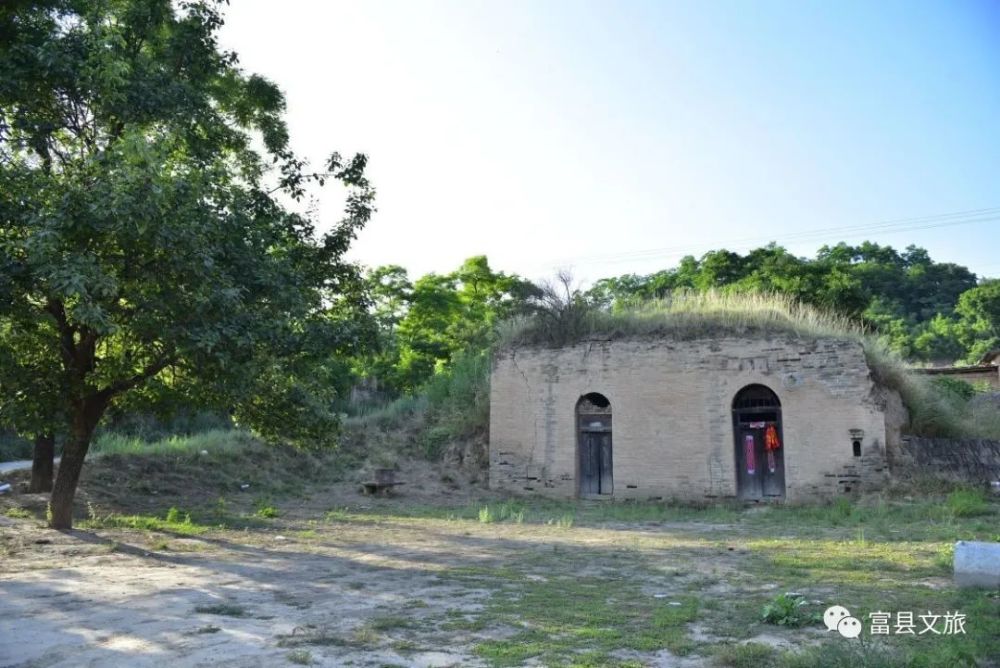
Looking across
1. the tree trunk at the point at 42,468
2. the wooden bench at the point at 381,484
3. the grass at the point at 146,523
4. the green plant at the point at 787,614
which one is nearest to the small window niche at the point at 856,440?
the wooden bench at the point at 381,484

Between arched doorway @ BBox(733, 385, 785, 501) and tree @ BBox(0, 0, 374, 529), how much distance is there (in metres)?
9.59

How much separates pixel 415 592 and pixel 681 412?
11450 millimetres

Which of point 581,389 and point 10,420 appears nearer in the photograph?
point 10,420

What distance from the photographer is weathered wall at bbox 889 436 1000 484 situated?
1537cm

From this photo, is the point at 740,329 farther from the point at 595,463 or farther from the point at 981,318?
the point at 981,318

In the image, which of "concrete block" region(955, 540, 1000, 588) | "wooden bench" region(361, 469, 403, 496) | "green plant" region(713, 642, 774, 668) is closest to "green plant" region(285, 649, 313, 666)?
"green plant" region(713, 642, 774, 668)

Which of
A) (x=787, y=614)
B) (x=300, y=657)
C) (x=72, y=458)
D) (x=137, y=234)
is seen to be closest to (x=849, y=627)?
(x=787, y=614)

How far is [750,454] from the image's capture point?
56.5 feet

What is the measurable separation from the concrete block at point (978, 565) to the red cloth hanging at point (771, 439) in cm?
1035

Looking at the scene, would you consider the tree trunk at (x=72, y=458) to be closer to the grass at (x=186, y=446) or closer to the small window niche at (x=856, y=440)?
the grass at (x=186, y=446)

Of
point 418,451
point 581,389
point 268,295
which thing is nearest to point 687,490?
point 581,389

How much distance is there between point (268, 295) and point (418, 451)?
12.7 m

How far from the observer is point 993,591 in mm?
6379

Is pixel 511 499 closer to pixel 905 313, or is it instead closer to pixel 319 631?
pixel 319 631
